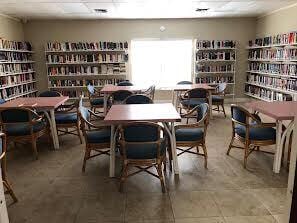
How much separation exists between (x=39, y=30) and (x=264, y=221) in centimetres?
773

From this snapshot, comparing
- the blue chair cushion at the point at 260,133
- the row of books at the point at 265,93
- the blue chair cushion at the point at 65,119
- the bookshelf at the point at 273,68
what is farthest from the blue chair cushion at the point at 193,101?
the blue chair cushion at the point at 65,119

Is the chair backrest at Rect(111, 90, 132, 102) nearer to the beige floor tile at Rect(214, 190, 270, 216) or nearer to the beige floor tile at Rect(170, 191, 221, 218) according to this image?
the beige floor tile at Rect(170, 191, 221, 218)

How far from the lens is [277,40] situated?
6461 mm

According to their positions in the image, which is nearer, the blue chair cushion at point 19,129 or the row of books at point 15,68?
the blue chair cushion at point 19,129

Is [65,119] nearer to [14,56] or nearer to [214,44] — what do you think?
[14,56]

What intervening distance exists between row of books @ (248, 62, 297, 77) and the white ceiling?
4.64 ft

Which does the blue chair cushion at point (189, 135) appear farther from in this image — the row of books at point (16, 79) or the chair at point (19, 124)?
the row of books at point (16, 79)

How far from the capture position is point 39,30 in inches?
303

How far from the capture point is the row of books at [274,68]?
5960 mm

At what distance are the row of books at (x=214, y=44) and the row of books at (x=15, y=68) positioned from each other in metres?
5.07

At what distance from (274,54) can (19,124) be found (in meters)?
6.18

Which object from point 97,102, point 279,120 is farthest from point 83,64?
point 279,120

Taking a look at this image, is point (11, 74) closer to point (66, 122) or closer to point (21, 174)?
point (66, 122)

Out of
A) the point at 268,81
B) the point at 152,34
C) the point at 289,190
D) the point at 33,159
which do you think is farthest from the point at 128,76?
the point at 289,190
